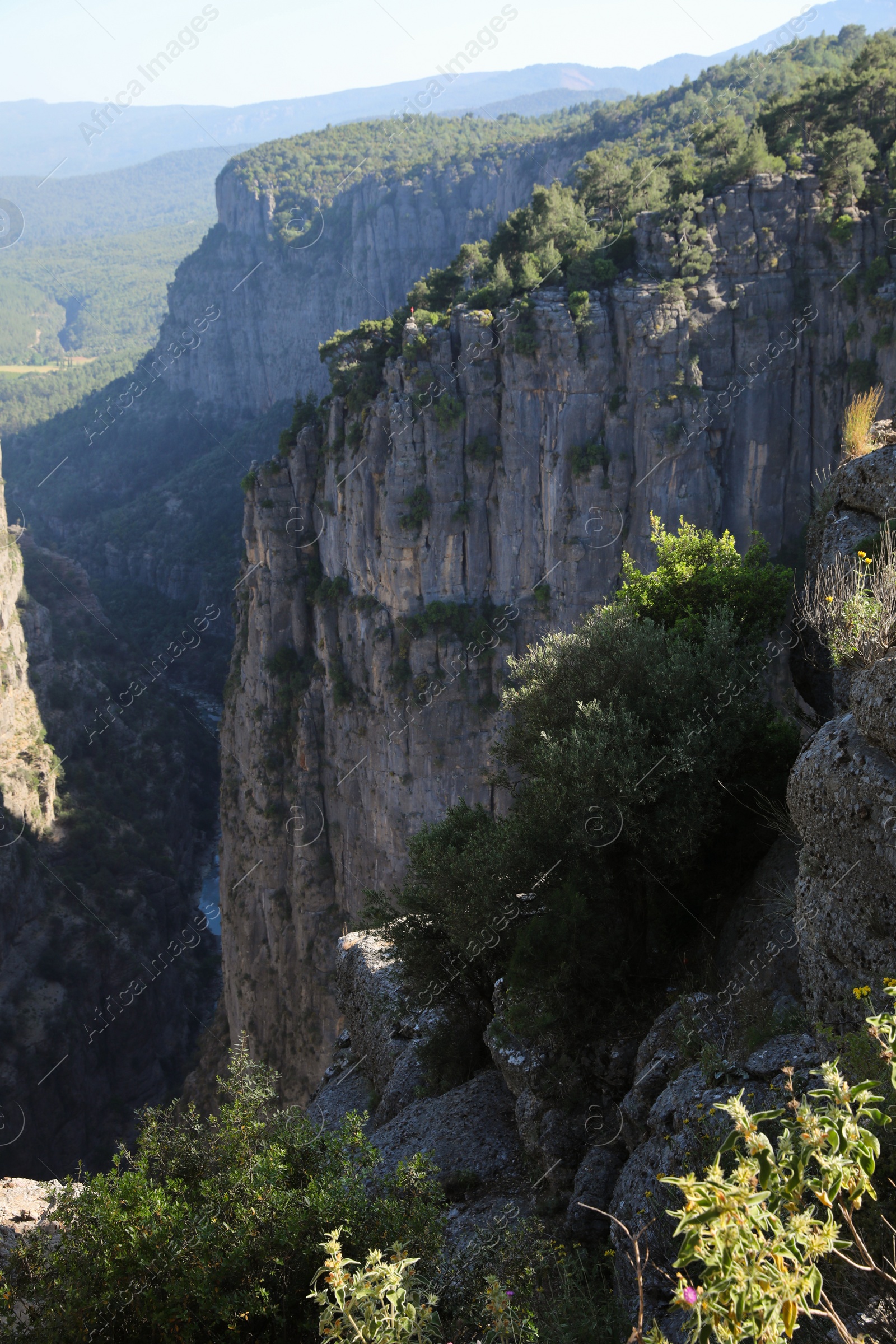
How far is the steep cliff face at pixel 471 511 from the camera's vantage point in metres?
30.0

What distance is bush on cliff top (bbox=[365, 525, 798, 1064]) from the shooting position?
944 centimetres

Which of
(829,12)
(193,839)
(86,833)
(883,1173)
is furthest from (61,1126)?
(829,12)

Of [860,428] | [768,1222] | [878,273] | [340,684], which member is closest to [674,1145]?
[768,1222]

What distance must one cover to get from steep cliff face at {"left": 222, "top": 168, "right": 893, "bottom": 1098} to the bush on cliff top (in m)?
19.4

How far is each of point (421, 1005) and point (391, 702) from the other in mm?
22103

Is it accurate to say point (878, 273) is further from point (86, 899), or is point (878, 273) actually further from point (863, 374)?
point (86, 899)

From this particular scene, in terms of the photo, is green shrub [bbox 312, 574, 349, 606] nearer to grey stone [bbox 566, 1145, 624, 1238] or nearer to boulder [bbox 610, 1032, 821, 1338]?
grey stone [bbox 566, 1145, 624, 1238]

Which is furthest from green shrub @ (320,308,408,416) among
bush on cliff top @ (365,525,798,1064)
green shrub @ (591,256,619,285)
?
bush on cliff top @ (365,525,798,1064)

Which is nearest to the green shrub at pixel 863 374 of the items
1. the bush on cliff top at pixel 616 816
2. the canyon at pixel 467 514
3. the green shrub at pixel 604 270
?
the canyon at pixel 467 514

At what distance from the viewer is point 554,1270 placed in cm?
686

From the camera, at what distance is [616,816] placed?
958 centimetres

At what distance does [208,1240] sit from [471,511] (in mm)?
28499

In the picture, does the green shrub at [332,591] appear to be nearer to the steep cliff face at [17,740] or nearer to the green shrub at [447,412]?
the green shrub at [447,412]

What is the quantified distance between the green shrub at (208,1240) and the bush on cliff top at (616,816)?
3408mm
